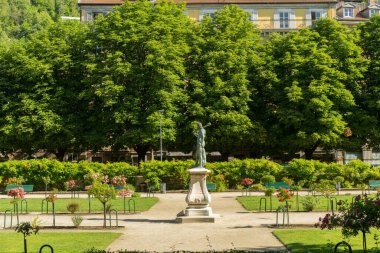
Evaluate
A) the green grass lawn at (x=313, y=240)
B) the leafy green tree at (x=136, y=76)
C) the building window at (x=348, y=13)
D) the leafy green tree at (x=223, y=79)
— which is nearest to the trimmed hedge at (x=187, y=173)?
the leafy green tree at (x=136, y=76)

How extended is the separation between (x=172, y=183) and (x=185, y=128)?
6.39 m

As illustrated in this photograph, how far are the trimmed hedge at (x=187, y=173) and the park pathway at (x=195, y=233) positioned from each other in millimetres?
13752

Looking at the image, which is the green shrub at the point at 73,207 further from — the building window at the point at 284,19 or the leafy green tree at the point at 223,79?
the building window at the point at 284,19

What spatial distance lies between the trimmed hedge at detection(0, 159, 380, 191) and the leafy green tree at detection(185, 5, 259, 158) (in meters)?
5.17

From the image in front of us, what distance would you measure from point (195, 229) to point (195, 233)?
4.26 feet

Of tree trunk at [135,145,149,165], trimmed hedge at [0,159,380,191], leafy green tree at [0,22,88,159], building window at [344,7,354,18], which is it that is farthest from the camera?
building window at [344,7,354,18]

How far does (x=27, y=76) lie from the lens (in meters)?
53.9

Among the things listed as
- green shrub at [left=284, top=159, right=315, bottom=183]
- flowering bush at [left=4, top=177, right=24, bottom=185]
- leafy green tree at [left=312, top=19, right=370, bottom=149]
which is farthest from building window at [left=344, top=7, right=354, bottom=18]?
flowering bush at [left=4, top=177, right=24, bottom=185]

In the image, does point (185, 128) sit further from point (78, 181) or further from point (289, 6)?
point (289, 6)

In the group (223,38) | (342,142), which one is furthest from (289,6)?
(342,142)

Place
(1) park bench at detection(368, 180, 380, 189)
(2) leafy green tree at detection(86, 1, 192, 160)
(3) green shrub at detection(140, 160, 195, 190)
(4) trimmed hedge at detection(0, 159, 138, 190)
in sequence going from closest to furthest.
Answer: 1. (1) park bench at detection(368, 180, 380, 189)
2. (3) green shrub at detection(140, 160, 195, 190)
3. (4) trimmed hedge at detection(0, 159, 138, 190)
4. (2) leafy green tree at detection(86, 1, 192, 160)

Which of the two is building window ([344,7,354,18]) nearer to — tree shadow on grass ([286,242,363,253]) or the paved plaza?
the paved plaza

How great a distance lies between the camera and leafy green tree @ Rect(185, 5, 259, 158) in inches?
2040

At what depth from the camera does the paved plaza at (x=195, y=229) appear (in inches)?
787
